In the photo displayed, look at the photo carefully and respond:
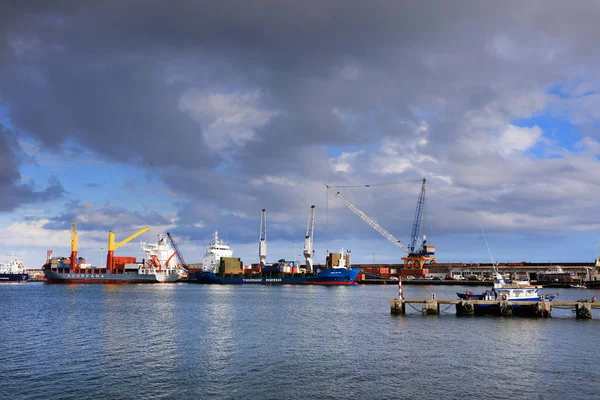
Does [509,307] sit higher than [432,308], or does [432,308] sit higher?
[509,307]

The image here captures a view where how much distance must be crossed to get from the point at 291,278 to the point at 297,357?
148 meters

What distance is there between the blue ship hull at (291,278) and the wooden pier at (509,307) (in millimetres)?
106615

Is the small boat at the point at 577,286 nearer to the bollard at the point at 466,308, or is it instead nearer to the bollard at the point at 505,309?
the bollard at the point at 505,309

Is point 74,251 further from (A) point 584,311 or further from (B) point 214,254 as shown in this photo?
(A) point 584,311

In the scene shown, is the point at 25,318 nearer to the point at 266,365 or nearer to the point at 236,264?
the point at 266,365

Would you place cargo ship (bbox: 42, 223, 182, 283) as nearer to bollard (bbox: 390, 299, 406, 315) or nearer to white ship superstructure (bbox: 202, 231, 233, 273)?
white ship superstructure (bbox: 202, 231, 233, 273)

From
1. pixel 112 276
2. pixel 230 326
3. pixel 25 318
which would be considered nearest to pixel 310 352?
pixel 230 326

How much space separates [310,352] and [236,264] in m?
149

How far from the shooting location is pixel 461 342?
155ft

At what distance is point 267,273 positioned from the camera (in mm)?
195500

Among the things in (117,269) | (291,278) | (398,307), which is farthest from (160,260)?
(398,307)

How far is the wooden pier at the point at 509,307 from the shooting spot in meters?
66.5

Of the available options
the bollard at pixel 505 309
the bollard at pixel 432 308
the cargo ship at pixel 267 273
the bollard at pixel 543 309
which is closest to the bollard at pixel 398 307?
the bollard at pixel 432 308

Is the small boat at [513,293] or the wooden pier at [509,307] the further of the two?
the small boat at [513,293]
